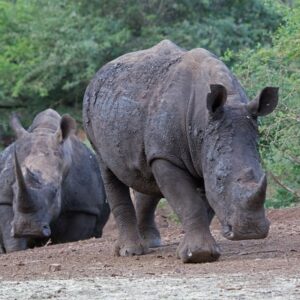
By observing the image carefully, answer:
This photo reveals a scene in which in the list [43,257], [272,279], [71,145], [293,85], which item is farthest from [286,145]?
[272,279]

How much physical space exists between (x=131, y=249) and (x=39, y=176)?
9.80ft

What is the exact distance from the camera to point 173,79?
8688 millimetres

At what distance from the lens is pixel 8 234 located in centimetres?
1292

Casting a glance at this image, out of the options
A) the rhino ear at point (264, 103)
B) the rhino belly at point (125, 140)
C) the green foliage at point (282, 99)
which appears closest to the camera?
the rhino ear at point (264, 103)

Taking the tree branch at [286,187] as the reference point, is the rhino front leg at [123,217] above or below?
above

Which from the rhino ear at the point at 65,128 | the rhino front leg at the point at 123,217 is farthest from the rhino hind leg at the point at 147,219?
the rhino ear at the point at 65,128

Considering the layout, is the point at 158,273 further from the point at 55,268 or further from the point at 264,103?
the point at 264,103

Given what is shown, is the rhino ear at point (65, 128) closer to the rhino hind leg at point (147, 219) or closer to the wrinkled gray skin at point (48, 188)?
the wrinkled gray skin at point (48, 188)

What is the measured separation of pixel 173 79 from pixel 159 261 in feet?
4.36

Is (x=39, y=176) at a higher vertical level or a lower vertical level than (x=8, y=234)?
higher

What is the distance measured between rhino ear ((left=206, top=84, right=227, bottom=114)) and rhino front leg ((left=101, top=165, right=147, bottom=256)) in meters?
1.70

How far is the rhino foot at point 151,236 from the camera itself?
9.97m

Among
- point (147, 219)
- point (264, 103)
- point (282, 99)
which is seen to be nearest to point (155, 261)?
point (264, 103)

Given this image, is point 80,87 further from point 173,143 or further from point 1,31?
point 173,143
